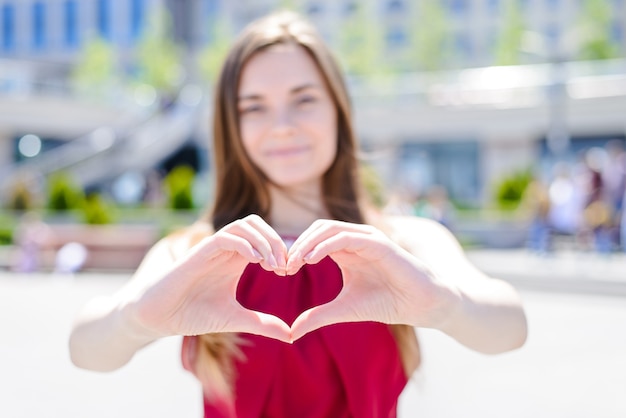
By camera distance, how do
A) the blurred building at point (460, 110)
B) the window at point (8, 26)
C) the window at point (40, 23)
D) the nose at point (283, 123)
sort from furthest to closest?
1. the window at point (8, 26)
2. the window at point (40, 23)
3. the blurred building at point (460, 110)
4. the nose at point (283, 123)

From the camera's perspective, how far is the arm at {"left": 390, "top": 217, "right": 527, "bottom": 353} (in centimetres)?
142

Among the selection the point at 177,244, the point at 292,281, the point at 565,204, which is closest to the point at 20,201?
the point at 565,204

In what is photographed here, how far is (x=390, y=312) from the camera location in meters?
1.38

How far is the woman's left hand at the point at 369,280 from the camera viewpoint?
1.28 m

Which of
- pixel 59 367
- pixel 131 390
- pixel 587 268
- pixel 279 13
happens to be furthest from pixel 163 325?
pixel 587 268

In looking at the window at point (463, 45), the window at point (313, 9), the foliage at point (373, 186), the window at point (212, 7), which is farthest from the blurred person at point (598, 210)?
the window at point (212, 7)

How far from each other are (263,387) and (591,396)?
10.5 ft

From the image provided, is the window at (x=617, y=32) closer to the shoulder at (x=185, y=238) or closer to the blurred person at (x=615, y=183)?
the blurred person at (x=615, y=183)

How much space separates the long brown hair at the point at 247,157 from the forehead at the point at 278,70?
0.05 ft

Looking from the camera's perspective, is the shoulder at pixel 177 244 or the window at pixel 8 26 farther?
the window at pixel 8 26

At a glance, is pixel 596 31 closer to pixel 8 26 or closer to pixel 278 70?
pixel 278 70

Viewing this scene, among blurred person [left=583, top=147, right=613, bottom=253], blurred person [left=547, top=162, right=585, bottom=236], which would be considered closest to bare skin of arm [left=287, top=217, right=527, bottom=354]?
blurred person [left=583, top=147, right=613, bottom=253]

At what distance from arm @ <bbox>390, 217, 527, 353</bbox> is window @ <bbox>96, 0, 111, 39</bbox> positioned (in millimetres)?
57329

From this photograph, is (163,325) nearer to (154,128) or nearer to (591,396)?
(591,396)
